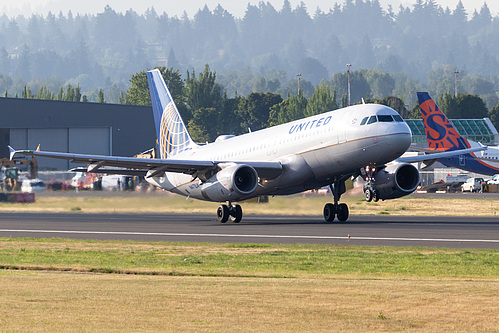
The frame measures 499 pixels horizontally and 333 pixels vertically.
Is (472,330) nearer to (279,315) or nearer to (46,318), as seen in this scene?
(279,315)

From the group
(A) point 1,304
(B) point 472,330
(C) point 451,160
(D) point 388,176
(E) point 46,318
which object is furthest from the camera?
(C) point 451,160

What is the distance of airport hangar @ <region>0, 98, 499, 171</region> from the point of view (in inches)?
4119

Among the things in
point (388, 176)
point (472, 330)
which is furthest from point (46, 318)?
point (388, 176)

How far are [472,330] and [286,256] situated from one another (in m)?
13.6

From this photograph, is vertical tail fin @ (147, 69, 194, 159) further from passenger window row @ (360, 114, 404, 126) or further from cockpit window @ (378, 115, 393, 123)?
cockpit window @ (378, 115, 393, 123)

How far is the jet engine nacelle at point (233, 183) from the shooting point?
41938 millimetres

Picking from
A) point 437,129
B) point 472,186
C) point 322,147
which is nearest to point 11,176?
point 322,147

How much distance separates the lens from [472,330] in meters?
12.6

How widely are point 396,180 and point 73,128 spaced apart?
3048 inches

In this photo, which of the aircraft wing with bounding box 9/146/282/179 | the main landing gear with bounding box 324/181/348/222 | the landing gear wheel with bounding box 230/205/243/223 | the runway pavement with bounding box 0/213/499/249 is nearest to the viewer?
the runway pavement with bounding box 0/213/499/249

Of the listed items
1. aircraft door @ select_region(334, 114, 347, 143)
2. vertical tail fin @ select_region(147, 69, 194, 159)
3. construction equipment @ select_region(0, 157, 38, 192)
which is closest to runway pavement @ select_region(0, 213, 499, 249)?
aircraft door @ select_region(334, 114, 347, 143)

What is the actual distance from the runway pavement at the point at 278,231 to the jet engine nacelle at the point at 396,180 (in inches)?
66.2

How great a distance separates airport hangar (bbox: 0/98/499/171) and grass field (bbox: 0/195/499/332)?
75898mm

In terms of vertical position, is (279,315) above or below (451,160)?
below
